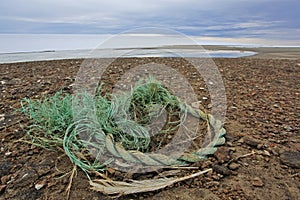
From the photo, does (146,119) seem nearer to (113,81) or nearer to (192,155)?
(192,155)

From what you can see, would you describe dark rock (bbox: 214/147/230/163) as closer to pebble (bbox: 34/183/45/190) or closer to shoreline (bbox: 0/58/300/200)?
shoreline (bbox: 0/58/300/200)

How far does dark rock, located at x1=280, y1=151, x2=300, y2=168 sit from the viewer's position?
1186 mm

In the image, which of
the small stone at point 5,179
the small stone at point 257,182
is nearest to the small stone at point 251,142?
the small stone at point 257,182

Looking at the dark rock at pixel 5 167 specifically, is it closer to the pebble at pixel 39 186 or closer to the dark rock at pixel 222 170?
the pebble at pixel 39 186

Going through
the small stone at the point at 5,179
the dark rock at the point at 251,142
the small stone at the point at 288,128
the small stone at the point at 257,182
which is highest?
the small stone at the point at 288,128

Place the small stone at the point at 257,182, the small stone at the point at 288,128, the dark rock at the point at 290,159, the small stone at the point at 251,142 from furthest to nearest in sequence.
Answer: the small stone at the point at 288,128 < the small stone at the point at 251,142 < the dark rock at the point at 290,159 < the small stone at the point at 257,182

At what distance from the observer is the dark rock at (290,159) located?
1.19 metres

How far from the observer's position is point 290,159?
3.99 feet

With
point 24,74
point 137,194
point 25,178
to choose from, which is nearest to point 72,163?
point 25,178

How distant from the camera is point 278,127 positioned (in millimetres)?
1491

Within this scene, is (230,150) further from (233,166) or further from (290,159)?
(290,159)

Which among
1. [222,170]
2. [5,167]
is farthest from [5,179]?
[222,170]

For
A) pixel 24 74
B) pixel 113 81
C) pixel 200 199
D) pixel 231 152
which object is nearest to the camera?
pixel 200 199

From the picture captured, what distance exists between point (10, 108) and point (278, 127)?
5.32ft
